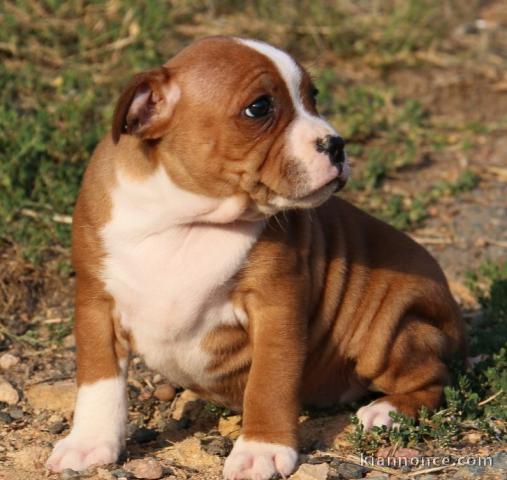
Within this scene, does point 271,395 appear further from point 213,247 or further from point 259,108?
point 259,108

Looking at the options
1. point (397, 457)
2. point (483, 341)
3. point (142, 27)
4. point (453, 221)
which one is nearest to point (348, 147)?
point (453, 221)

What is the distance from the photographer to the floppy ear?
14.9 ft

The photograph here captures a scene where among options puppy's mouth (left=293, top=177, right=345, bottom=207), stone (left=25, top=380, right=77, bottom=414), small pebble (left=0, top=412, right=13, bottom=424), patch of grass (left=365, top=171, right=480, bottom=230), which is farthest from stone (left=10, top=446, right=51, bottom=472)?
patch of grass (left=365, top=171, right=480, bottom=230)

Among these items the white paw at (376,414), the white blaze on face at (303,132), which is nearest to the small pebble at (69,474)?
the white paw at (376,414)

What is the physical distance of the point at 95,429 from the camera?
15.6 ft

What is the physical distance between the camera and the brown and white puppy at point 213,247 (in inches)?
178

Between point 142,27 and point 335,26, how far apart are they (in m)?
2.06

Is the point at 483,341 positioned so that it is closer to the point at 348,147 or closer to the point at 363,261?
the point at 363,261

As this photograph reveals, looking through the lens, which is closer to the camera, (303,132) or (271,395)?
(303,132)

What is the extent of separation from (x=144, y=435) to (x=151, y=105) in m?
1.62

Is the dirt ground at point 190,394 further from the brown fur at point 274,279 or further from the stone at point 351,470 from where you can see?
the brown fur at point 274,279

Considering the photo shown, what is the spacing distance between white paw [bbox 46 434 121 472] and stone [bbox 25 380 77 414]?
84 centimetres

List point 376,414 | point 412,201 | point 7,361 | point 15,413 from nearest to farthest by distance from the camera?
point 376,414
point 15,413
point 7,361
point 412,201

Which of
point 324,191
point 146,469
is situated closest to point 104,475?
point 146,469
